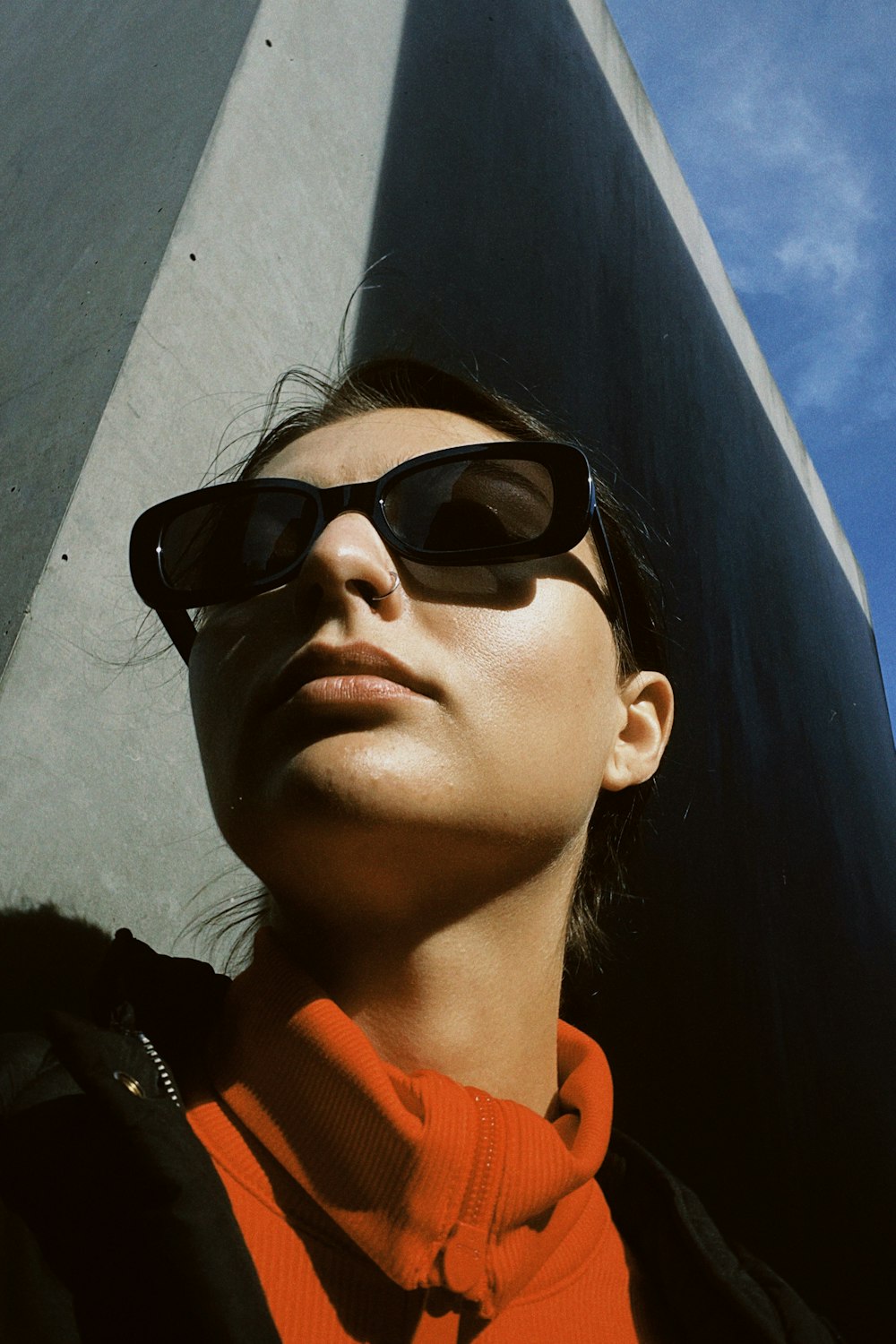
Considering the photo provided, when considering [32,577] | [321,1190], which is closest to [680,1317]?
[321,1190]

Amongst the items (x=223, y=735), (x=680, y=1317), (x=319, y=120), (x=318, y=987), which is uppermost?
(x=319, y=120)

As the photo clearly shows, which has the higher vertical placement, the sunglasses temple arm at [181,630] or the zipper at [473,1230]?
the sunglasses temple arm at [181,630]

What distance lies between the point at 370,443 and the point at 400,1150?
751 millimetres

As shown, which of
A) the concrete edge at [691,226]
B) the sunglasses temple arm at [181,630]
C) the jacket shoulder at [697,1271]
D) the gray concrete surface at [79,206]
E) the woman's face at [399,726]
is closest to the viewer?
the woman's face at [399,726]

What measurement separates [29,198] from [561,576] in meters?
1.54

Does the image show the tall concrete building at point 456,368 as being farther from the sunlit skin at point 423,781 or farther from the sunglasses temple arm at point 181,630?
the sunlit skin at point 423,781

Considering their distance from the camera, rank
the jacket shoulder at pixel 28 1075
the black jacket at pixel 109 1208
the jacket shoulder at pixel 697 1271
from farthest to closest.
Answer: the jacket shoulder at pixel 697 1271
the jacket shoulder at pixel 28 1075
the black jacket at pixel 109 1208

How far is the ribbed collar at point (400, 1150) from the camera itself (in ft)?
2.44

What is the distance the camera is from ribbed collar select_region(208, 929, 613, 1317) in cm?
74

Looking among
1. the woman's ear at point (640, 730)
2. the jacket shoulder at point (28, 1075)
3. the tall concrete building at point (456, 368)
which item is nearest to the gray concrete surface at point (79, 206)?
the tall concrete building at point (456, 368)

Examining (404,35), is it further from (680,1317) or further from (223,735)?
(680,1317)

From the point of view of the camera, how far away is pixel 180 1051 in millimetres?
903

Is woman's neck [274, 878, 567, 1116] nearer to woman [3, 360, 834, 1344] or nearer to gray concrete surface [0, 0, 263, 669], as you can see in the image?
woman [3, 360, 834, 1344]

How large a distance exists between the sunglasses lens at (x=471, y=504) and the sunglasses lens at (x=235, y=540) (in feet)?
0.35
